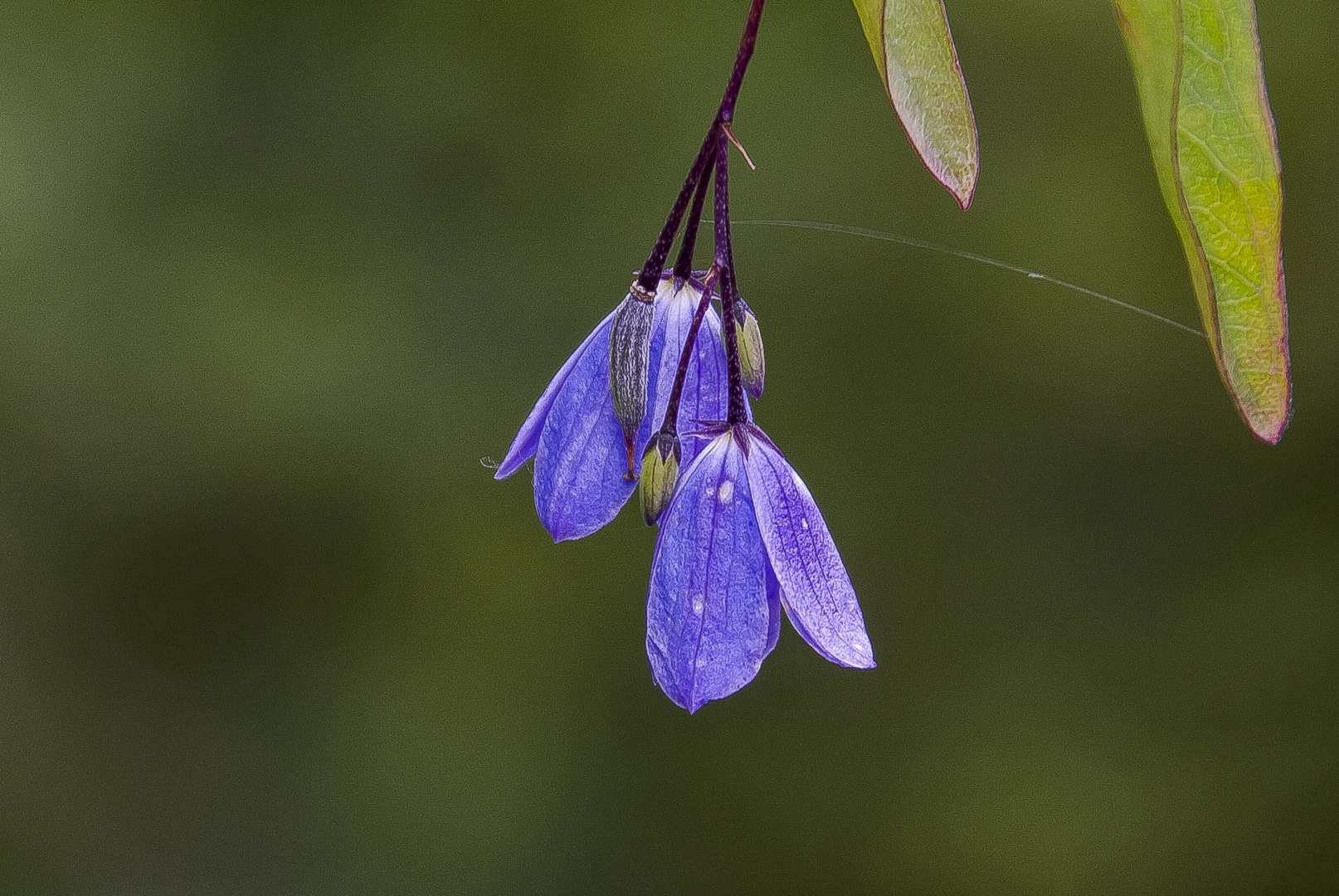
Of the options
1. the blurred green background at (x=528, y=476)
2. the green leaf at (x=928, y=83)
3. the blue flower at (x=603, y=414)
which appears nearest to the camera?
the green leaf at (x=928, y=83)

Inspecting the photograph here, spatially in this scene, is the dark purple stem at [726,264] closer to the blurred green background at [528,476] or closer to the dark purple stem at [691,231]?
the dark purple stem at [691,231]

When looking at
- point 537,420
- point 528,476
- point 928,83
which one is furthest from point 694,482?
point 528,476

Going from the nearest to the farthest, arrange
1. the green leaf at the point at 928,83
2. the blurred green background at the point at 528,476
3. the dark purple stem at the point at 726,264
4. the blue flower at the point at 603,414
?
the green leaf at the point at 928,83
the dark purple stem at the point at 726,264
the blue flower at the point at 603,414
the blurred green background at the point at 528,476

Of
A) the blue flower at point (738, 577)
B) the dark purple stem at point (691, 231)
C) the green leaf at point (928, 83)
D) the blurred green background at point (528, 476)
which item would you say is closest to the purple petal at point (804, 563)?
the blue flower at point (738, 577)

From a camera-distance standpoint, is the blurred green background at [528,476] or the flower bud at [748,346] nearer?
the flower bud at [748,346]

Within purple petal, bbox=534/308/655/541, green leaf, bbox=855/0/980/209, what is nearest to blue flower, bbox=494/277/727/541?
purple petal, bbox=534/308/655/541

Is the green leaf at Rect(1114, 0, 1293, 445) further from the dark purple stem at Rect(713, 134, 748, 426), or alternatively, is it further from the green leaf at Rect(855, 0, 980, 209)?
the dark purple stem at Rect(713, 134, 748, 426)

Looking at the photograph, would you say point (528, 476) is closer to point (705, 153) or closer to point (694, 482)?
point (694, 482)
